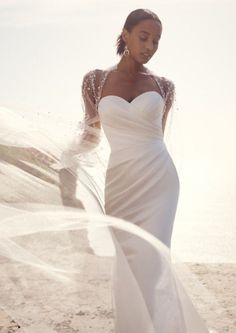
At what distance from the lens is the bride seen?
3.06m

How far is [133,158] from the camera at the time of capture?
151 inches

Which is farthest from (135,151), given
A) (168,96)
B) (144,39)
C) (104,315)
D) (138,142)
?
(104,315)

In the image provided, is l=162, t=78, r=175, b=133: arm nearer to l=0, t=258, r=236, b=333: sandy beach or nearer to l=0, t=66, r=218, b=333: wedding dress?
l=0, t=66, r=218, b=333: wedding dress

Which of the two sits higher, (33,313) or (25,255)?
(25,255)

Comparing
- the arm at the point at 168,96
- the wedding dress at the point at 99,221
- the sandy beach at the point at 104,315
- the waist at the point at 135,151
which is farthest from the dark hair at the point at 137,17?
the sandy beach at the point at 104,315

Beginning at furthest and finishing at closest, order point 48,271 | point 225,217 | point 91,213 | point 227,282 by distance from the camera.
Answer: point 225,217, point 227,282, point 91,213, point 48,271

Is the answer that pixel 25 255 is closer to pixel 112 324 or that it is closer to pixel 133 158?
pixel 112 324

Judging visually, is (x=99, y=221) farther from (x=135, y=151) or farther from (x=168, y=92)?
(x=168, y=92)

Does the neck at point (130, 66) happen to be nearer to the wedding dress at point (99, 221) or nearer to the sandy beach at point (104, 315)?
the wedding dress at point (99, 221)

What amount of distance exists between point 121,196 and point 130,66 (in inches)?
36.1

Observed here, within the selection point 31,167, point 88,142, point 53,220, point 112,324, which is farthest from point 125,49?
point 112,324

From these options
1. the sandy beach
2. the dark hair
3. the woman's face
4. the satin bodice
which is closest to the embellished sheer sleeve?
the satin bodice

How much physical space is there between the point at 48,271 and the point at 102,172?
109 cm

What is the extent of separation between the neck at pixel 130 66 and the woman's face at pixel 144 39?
112mm
